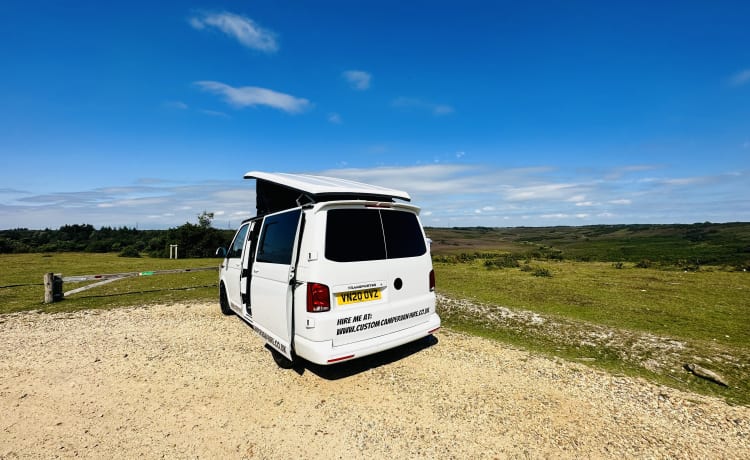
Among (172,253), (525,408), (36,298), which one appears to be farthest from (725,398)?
(172,253)

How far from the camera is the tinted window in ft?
16.0

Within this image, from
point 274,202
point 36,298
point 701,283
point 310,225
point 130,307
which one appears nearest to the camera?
point 310,225

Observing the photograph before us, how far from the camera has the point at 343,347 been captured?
425 cm

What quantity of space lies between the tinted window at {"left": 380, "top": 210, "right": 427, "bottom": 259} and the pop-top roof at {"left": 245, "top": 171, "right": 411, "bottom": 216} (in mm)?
450

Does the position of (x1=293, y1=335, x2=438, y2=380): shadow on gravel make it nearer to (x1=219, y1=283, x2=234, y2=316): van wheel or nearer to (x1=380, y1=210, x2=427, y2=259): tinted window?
(x1=380, y1=210, x2=427, y2=259): tinted window

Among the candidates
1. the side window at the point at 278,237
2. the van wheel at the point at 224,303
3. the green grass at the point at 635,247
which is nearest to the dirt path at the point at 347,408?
the side window at the point at 278,237

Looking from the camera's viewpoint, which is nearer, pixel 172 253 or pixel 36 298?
pixel 36 298

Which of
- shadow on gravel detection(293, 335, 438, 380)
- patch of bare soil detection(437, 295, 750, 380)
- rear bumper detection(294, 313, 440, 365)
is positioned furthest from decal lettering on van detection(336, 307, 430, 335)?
patch of bare soil detection(437, 295, 750, 380)

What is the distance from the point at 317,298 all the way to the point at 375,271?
88 cm

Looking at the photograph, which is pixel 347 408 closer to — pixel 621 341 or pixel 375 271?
pixel 375 271

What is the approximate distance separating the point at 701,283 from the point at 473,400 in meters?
13.9

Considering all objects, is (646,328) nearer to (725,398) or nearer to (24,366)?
(725,398)

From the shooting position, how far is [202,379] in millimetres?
4848

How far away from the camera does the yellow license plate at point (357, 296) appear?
4293mm
